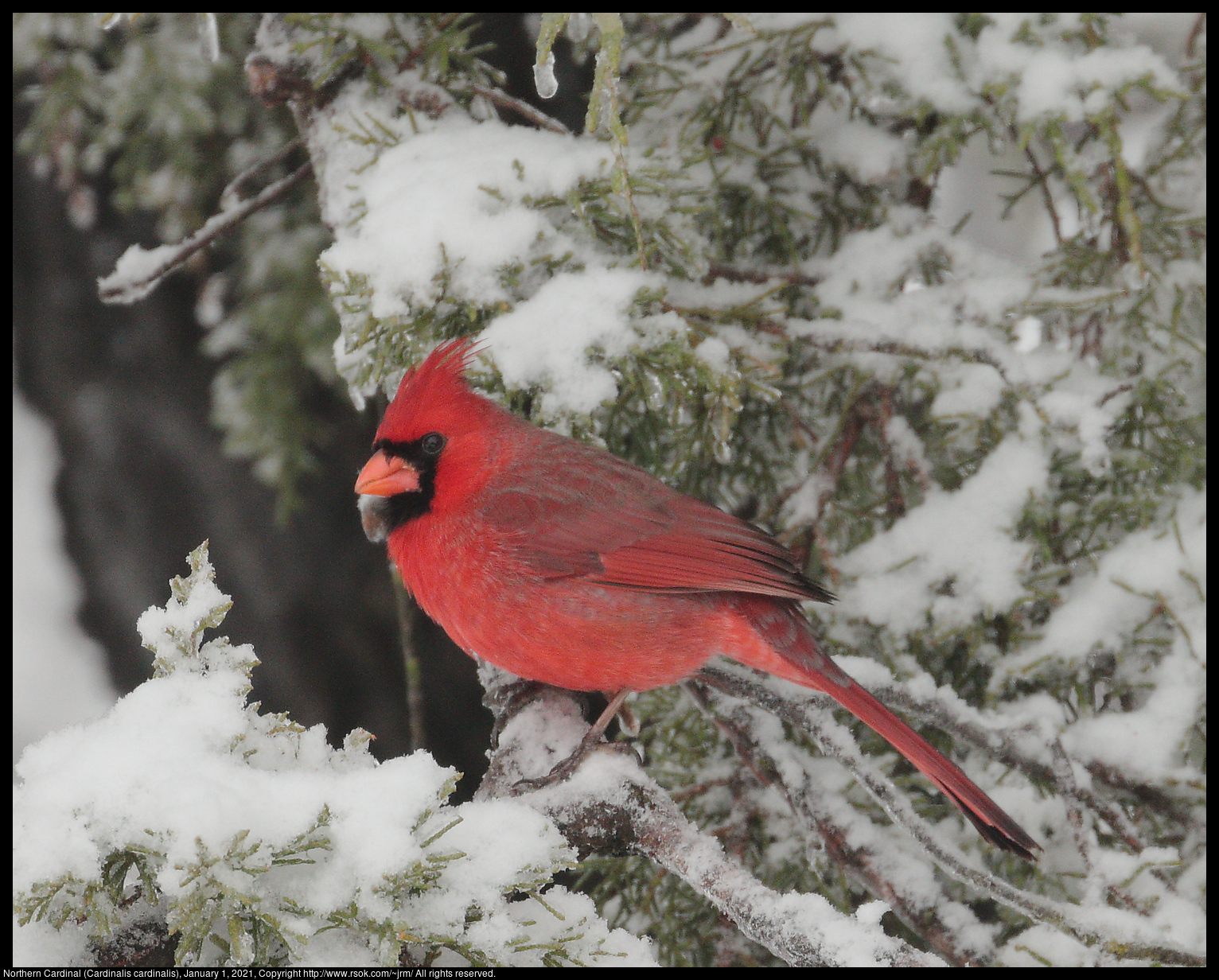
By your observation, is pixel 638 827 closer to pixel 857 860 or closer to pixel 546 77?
pixel 857 860

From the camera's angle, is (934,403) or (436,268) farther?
(934,403)

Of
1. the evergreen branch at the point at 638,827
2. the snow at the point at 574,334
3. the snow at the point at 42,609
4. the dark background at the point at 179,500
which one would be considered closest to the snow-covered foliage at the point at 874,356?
the snow at the point at 574,334

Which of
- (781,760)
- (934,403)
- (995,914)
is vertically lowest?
(995,914)

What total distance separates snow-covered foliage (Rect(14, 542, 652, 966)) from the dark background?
1.84 metres

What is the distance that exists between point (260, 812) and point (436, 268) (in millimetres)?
1085

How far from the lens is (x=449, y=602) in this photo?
2.03m

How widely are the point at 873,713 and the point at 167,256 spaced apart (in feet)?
5.77

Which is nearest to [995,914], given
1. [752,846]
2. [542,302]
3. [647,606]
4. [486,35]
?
[752,846]

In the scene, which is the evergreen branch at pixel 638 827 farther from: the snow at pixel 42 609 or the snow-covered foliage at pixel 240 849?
the snow at pixel 42 609

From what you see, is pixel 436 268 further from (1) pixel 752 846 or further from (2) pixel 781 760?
(1) pixel 752 846

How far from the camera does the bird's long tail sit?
1847 millimetres

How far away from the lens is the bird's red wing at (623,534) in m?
2.05

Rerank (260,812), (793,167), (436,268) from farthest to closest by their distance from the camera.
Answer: (793,167) → (436,268) → (260,812)

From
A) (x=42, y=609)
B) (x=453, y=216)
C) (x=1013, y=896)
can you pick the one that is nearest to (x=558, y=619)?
(x=453, y=216)
